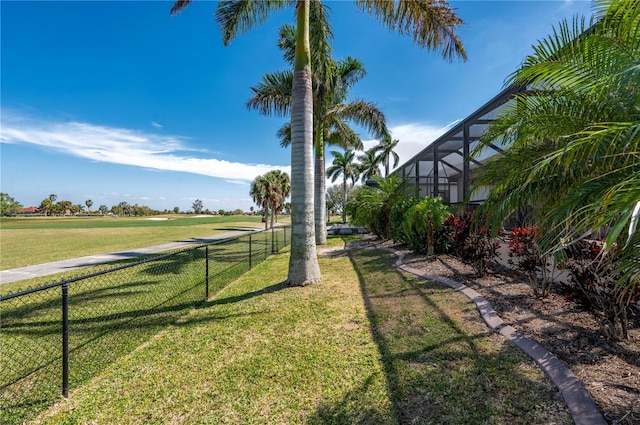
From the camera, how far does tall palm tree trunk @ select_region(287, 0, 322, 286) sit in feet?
21.4

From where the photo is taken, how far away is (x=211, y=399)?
269 cm

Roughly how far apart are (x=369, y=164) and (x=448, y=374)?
1589 inches

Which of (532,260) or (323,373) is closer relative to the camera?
(323,373)

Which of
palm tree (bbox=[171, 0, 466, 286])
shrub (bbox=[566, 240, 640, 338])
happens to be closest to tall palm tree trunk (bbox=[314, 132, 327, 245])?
palm tree (bbox=[171, 0, 466, 286])

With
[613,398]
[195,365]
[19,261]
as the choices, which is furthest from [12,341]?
[19,261]

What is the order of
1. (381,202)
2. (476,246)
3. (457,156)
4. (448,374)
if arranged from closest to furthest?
(448,374)
(476,246)
(381,202)
(457,156)

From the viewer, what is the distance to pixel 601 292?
3.35m

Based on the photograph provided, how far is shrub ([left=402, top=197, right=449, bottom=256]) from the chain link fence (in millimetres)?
5357

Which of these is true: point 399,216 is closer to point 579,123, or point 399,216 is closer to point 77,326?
point 579,123

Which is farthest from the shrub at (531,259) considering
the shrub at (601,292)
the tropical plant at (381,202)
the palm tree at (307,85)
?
the tropical plant at (381,202)

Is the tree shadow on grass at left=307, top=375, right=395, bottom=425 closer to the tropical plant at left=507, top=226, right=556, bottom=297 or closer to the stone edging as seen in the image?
the stone edging

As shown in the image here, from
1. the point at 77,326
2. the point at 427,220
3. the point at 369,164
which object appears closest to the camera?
the point at 77,326

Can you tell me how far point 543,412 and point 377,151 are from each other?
3890 centimetres

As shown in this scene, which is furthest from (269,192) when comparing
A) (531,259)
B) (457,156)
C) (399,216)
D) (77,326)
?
(531,259)
